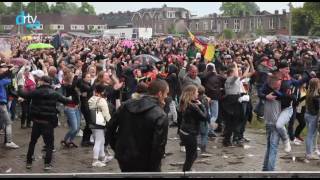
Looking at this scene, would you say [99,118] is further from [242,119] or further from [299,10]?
[299,10]

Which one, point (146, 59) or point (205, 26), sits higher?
point (205, 26)

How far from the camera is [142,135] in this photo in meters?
5.56

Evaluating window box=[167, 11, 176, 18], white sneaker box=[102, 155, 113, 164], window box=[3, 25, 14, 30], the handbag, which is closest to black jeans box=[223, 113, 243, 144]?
white sneaker box=[102, 155, 113, 164]

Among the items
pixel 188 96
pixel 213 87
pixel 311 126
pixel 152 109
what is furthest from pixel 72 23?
pixel 152 109

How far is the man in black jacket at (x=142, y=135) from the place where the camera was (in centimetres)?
551

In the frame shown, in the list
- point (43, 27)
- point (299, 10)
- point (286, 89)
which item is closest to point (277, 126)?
point (286, 89)

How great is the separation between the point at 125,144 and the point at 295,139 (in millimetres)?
6896

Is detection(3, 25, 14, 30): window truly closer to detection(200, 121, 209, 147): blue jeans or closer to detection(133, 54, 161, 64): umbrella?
detection(133, 54, 161, 64): umbrella

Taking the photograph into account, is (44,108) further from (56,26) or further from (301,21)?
(56,26)

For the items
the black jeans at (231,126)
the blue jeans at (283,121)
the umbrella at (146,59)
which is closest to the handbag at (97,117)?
the blue jeans at (283,121)

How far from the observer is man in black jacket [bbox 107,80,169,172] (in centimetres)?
551

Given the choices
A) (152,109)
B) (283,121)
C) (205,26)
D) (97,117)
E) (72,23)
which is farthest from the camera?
(72,23)

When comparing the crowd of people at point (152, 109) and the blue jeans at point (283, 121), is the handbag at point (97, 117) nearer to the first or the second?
the crowd of people at point (152, 109)

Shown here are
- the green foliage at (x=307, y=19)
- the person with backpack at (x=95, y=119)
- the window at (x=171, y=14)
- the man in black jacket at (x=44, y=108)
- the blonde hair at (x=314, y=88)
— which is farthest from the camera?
the window at (x=171, y=14)
